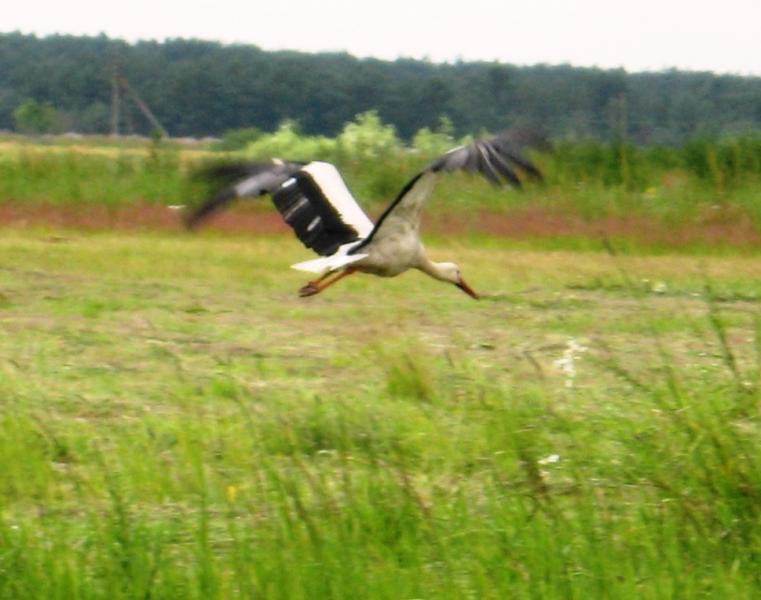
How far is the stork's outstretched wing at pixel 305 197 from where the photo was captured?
8.40 metres

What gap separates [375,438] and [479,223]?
11461 millimetres

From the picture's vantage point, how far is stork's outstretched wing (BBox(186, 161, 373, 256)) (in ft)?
27.6

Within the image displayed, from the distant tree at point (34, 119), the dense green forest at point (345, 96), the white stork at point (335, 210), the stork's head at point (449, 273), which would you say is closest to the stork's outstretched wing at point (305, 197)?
the white stork at point (335, 210)

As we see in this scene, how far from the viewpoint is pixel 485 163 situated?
25.7ft

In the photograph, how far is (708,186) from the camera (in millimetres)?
18625

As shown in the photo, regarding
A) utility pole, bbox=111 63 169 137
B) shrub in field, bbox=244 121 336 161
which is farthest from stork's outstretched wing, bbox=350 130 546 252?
shrub in field, bbox=244 121 336 161

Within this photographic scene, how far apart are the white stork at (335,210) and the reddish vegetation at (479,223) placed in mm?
7343

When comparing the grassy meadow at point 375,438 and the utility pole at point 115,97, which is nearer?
the grassy meadow at point 375,438

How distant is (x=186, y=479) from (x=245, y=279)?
7.95m

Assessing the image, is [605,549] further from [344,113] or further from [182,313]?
[344,113]

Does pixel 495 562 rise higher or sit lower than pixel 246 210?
higher

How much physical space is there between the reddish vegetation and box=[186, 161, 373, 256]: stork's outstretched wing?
738cm

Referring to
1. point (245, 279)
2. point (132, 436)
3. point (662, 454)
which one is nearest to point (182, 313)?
point (245, 279)

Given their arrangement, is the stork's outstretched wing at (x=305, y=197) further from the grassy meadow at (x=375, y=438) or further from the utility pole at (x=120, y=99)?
the utility pole at (x=120, y=99)
